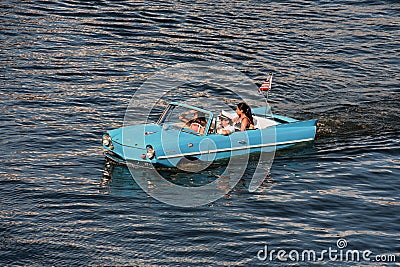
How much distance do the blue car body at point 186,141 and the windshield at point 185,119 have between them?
23 millimetres

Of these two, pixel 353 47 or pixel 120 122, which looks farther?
pixel 353 47

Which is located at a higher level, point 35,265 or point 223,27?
point 223,27

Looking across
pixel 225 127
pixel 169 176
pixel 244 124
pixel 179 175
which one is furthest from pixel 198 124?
pixel 169 176

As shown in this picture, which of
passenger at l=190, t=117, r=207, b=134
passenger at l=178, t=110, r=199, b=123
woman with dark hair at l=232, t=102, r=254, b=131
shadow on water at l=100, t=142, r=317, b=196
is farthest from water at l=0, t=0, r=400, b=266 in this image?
passenger at l=178, t=110, r=199, b=123

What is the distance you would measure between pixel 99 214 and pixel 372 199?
5823 mm

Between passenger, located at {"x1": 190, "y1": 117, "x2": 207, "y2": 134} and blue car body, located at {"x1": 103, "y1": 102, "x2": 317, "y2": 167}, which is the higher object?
passenger, located at {"x1": 190, "y1": 117, "x2": 207, "y2": 134}

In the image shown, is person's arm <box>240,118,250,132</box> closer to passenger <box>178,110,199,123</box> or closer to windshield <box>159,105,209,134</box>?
windshield <box>159,105,209,134</box>

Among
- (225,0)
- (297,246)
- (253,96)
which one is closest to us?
(297,246)

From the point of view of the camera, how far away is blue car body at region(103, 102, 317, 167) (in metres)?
16.5

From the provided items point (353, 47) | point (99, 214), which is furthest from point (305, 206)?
point (353, 47)

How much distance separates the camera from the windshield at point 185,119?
57.6 ft

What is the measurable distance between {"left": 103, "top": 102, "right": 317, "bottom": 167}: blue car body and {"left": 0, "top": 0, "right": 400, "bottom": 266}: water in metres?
0.48

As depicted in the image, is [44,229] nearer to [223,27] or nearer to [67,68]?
[67,68]

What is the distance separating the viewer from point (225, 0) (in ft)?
105
